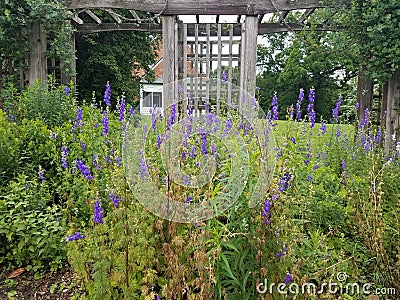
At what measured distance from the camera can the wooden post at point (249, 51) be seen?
5301mm

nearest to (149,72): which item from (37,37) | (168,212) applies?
(37,37)

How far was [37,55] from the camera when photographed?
607 cm

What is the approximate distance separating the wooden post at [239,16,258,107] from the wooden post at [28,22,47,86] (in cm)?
299

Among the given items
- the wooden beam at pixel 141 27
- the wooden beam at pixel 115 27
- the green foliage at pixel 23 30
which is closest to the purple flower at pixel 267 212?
the green foliage at pixel 23 30

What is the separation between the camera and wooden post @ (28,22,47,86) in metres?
5.99

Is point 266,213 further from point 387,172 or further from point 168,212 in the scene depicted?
point 387,172

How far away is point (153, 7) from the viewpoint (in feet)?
17.7

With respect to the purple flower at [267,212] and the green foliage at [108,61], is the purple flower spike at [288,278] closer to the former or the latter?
the purple flower at [267,212]

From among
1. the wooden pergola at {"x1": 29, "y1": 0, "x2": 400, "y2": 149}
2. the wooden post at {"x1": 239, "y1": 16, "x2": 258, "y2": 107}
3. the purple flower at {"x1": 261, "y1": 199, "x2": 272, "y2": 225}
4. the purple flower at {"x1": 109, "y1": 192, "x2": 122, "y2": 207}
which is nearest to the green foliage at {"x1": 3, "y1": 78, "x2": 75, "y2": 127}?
the wooden pergola at {"x1": 29, "y1": 0, "x2": 400, "y2": 149}

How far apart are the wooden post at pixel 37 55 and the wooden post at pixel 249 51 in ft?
9.82

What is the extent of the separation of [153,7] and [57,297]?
4.07 meters

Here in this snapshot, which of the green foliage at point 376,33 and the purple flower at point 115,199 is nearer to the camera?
the purple flower at point 115,199

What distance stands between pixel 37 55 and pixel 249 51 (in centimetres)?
322

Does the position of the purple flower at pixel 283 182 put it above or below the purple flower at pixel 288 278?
above
